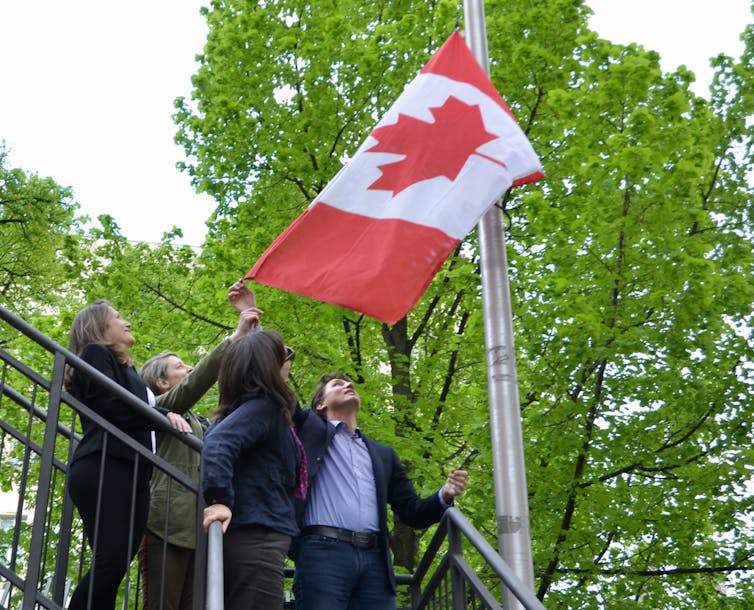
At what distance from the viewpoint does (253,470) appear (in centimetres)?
438

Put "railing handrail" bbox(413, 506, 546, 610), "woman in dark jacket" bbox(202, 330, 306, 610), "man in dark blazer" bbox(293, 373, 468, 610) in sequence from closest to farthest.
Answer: "railing handrail" bbox(413, 506, 546, 610), "woman in dark jacket" bbox(202, 330, 306, 610), "man in dark blazer" bbox(293, 373, 468, 610)

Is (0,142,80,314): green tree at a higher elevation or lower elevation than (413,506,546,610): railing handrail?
higher

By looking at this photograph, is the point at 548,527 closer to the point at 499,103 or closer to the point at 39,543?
the point at 499,103

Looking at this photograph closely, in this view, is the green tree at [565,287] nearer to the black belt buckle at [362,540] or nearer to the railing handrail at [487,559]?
the railing handrail at [487,559]

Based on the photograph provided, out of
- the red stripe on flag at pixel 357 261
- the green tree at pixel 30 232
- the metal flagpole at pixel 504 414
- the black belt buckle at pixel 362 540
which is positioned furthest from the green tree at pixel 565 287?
the green tree at pixel 30 232

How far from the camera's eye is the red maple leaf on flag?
559 cm

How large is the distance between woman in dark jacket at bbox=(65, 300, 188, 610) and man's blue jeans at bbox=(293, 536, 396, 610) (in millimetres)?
774

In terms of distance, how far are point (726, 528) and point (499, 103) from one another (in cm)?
564

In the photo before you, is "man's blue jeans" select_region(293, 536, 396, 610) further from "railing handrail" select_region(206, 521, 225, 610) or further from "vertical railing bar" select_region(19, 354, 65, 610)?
"vertical railing bar" select_region(19, 354, 65, 610)

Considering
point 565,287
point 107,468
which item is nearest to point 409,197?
point 107,468

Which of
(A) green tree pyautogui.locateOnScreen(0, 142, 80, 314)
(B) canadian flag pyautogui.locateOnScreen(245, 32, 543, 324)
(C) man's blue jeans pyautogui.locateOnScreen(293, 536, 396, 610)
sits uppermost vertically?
(A) green tree pyautogui.locateOnScreen(0, 142, 80, 314)

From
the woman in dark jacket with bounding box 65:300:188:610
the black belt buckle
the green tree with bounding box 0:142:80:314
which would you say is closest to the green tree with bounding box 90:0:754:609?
the black belt buckle

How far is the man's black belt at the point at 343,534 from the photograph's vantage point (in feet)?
15.1

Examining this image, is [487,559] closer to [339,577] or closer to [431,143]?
[339,577]
